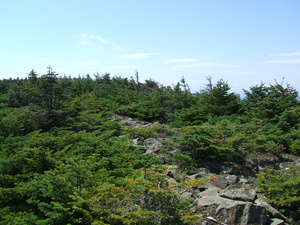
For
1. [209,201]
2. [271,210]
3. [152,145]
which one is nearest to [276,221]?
[271,210]

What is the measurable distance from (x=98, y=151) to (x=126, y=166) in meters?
1.46

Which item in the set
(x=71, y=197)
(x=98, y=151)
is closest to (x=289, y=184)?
(x=71, y=197)

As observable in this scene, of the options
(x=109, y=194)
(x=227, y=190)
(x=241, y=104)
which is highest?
(x=241, y=104)

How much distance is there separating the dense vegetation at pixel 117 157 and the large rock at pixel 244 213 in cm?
70

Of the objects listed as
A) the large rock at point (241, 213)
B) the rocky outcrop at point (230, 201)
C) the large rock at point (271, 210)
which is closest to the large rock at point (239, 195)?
the rocky outcrop at point (230, 201)

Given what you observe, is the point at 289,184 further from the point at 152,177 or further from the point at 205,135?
the point at 205,135

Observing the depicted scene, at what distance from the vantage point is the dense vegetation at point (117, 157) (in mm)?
4684

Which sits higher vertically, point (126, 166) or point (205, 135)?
point (205, 135)

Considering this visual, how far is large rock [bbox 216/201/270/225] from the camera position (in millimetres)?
5174

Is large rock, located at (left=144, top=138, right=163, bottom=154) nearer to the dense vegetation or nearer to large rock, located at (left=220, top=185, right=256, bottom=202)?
the dense vegetation

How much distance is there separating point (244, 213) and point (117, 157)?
13.5 ft

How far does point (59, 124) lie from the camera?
15094 millimetres

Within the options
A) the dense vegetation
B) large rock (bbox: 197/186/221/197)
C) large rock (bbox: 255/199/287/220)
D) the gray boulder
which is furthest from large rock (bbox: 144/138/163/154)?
the gray boulder

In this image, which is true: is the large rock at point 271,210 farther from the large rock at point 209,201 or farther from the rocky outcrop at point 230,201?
the large rock at point 209,201
